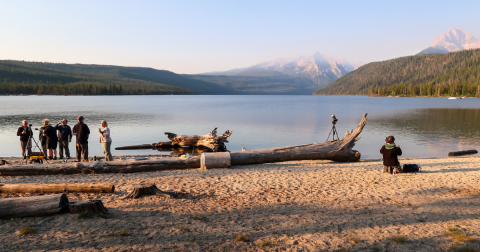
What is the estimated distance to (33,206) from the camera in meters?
6.53

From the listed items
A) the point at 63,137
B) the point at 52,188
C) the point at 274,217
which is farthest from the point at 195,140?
the point at 274,217

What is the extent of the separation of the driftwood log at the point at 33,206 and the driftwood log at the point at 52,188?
1925mm

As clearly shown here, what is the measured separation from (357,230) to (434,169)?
9.61 metres

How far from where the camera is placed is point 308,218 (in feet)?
23.4

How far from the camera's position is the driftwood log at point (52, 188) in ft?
27.5

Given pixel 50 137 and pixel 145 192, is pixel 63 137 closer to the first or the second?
pixel 50 137

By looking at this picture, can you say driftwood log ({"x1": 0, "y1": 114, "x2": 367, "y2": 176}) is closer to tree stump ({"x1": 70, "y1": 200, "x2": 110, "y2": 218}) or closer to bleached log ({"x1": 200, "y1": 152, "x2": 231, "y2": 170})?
bleached log ({"x1": 200, "y1": 152, "x2": 231, "y2": 170})

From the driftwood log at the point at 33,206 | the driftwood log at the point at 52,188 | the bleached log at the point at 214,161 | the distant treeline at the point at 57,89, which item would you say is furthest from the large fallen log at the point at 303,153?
the distant treeline at the point at 57,89

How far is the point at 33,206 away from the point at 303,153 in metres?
11.9

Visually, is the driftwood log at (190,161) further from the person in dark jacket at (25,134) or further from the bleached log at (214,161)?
the person in dark jacket at (25,134)

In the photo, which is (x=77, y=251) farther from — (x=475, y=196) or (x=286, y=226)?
(x=475, y=196)

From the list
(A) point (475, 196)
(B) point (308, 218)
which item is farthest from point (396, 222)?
(A) point (475, 196)

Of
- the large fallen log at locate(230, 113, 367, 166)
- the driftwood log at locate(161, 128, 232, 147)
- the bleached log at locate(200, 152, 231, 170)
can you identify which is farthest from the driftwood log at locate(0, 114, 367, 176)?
the driftwood log at locate(161, 128, 232, 147)

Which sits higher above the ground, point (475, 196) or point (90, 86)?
point (90, 86)
